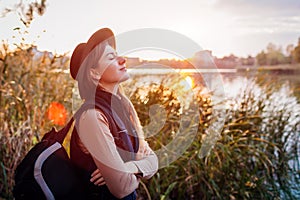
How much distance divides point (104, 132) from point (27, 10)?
3.82 ft

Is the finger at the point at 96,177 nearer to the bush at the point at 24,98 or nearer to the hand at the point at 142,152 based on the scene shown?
the hand at the point at 142,152

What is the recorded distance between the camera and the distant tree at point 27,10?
1.83m

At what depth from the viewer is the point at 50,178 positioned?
3.37ft

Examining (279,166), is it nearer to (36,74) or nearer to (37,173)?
(36,74)

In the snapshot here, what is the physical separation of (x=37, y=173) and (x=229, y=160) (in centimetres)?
152

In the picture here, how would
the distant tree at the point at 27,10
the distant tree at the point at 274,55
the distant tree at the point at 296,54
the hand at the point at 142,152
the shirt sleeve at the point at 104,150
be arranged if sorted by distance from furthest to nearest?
1. the distant tree at the point at 296,54
2. the distant tree at the point at 274,55
3. the distant tree at the point at 27,10
4. the hand at the point at 142,152
5. the shirt sleeve at the point at 104,150

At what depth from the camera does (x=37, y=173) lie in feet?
3.38

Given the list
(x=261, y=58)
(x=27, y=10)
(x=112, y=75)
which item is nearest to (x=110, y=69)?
(x=112, y=75)

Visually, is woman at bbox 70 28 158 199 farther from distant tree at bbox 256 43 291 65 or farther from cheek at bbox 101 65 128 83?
distant tree at bbox 256 43 291 65

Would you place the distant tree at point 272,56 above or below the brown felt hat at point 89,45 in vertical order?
below

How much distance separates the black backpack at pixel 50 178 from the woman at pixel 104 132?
0.02 m

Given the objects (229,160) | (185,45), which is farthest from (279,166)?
(185,45)

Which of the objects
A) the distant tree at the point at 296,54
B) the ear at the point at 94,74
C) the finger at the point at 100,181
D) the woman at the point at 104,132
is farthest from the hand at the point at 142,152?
the distant tree at the point at 296,54

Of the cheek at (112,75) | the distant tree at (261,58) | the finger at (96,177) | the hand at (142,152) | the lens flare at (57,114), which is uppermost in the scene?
the cheek at (112,75)
